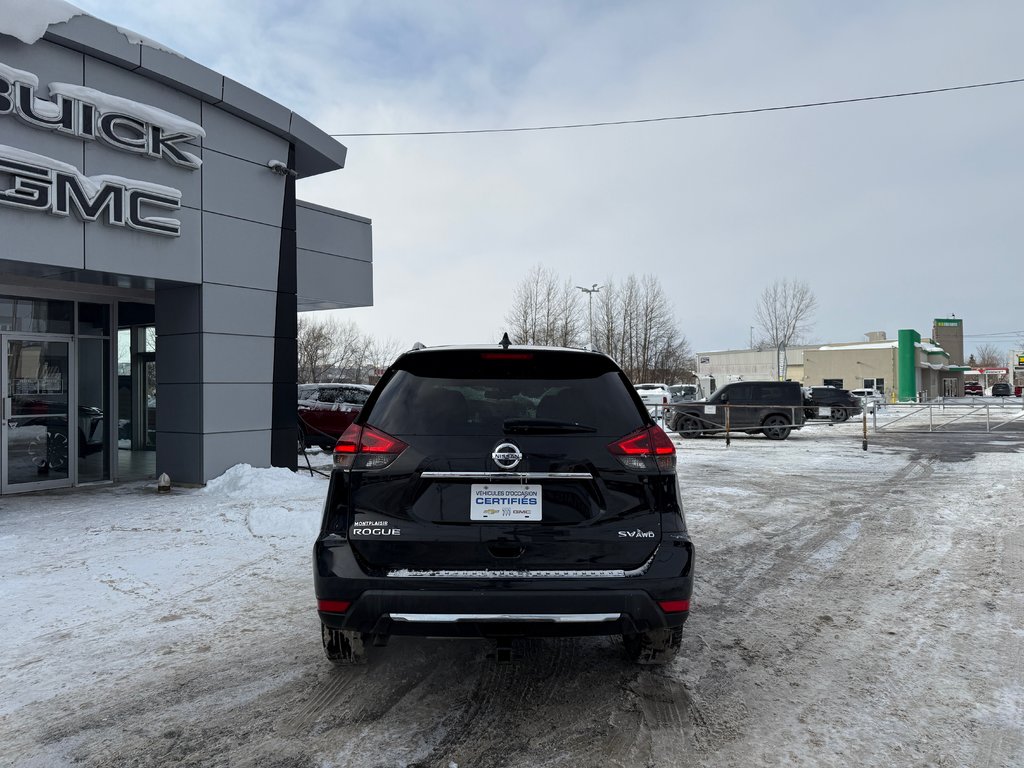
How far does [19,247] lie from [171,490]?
3738 mm

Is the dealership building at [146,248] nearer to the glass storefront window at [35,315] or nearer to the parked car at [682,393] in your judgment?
the glass storefront window at [35,315]

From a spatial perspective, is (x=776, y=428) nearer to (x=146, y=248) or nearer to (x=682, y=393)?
(x=682, y=393)

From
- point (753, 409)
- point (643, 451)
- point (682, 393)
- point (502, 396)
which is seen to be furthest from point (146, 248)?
point (682, 393)

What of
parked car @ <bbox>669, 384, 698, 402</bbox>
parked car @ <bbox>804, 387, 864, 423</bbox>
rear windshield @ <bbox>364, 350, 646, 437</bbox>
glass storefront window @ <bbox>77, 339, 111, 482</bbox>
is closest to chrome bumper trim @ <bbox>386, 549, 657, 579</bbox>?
rear windshield @ <bbox>364, 350, 646, 437</bbox>

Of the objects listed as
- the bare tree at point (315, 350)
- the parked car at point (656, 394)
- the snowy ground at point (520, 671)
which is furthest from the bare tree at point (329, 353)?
the snowy ground at point (520, 671)

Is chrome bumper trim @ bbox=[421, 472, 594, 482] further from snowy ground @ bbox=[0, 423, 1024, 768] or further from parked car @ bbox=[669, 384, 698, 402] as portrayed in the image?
parked car @ bbox=[669, 384, 698, 402]

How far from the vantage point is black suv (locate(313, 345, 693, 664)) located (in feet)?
9.75

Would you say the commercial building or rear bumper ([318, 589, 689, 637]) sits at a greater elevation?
the commercial building

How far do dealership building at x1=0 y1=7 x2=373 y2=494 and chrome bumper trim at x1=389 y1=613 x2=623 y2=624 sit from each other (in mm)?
7626

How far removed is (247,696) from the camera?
11.3 feet

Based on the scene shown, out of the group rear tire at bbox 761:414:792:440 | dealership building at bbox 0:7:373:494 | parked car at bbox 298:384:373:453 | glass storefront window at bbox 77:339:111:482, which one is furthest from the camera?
rear tire at bbox 761:414:792:440

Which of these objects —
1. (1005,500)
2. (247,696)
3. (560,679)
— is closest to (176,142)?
(247,696)

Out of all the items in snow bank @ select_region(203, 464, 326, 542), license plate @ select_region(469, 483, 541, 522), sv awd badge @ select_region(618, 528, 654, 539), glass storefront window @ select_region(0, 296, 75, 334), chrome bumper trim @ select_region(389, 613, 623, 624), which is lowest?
snow bank @ select_region(203, 464, 326, 542)

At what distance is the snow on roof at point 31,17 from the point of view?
774 cm
